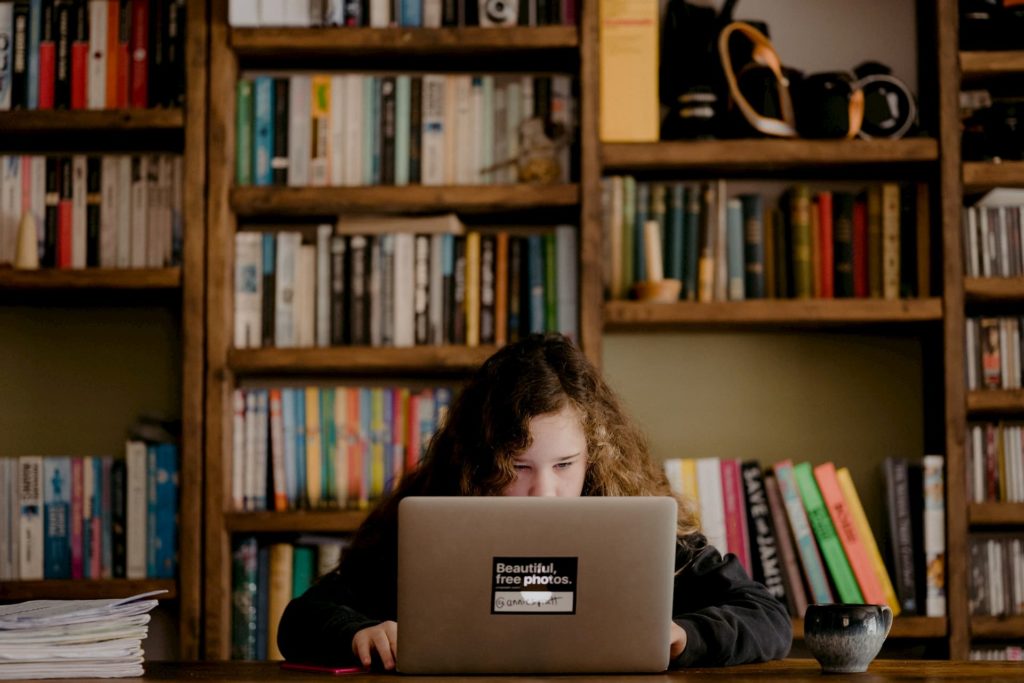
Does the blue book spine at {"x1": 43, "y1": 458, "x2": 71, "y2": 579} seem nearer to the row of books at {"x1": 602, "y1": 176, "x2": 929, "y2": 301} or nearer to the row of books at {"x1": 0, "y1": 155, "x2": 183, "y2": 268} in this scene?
the row of books at {"x1": 0, "y1": 155, "x2": 183, "y2": 268}

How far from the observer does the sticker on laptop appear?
1.23 metres

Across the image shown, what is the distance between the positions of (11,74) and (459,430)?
1373 mm

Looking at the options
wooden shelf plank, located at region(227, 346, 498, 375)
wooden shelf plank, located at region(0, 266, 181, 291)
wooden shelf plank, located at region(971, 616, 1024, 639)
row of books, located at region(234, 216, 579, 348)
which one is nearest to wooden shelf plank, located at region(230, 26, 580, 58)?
row of books, located at region(234, 216, 579, 348)

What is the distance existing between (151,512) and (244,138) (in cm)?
79

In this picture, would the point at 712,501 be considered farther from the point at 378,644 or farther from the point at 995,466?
the point at 378,644

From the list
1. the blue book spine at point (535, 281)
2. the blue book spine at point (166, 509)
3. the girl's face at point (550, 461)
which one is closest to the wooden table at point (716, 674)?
the girl's face at point (550, 461)

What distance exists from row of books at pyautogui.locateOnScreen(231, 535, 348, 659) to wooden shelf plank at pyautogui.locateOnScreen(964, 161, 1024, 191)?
4.79ft

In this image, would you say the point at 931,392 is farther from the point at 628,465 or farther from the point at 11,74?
the point at 11,74

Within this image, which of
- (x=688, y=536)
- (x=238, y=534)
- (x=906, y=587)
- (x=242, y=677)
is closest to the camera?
(x=242, y=677)

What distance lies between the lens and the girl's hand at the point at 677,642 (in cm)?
142

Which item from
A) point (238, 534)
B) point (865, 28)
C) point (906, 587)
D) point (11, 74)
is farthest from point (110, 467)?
point (865, 28)

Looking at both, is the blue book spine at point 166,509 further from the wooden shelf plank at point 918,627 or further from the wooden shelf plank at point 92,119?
the wooden shelf plank at point 918,627

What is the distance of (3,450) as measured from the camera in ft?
8.75

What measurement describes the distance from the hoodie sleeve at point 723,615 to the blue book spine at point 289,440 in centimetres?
94
